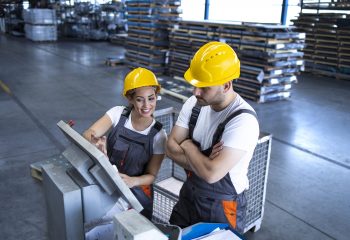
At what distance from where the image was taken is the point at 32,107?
23.6 ft

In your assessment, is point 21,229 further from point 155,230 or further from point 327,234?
point 327,234

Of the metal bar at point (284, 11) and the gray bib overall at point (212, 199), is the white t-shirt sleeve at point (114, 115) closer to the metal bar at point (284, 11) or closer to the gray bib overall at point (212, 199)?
the gray bib overall at point (212, 199)

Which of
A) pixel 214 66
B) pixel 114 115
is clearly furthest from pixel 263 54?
pixel 214 66

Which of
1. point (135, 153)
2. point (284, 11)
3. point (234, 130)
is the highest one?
point (284, 11)

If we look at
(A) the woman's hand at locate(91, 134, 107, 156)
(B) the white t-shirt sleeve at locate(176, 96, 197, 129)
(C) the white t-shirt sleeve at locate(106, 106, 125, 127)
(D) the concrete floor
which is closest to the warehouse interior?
(D) the concrete floor

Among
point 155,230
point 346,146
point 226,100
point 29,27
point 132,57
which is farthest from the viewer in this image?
point 29,27

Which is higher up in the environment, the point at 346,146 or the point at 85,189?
the point at 85,189

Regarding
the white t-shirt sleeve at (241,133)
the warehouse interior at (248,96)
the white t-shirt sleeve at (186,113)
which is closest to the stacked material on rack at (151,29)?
the warehouse interior at (248,96)

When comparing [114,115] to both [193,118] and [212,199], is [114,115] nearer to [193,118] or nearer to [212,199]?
[193,118]

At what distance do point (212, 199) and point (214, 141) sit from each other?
1.18 ft

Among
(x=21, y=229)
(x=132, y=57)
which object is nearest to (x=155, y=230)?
(x=21, y=229)

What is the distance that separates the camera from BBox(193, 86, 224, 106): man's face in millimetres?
1802

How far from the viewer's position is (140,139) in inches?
90.5

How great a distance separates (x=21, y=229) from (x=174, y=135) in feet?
6.93
